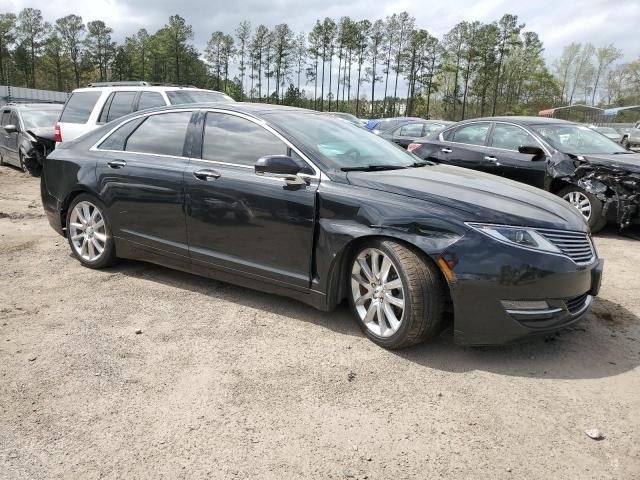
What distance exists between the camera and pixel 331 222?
138 inches

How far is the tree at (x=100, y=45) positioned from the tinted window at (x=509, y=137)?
253ft

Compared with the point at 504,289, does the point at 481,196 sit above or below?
above

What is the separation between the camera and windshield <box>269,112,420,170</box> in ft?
12.6

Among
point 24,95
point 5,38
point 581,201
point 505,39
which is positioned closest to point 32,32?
point 5,38

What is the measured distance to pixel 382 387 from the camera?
9.80 feet

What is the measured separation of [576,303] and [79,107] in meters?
8.52

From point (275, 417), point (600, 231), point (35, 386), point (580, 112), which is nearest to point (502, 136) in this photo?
point (600, 231)

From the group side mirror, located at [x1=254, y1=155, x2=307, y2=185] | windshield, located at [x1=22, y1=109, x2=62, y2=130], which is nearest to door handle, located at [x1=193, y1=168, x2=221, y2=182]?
side mirror, located at [x1=254, y1=155, x2=307, y2=185]

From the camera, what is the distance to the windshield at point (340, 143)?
3838 mm

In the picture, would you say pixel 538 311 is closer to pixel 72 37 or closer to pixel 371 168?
pixel 371 168

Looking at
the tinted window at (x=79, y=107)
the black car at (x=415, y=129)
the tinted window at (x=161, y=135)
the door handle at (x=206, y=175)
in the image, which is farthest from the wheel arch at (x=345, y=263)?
the black car at (x=415, y=129)

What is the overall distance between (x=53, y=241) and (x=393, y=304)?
175 inches

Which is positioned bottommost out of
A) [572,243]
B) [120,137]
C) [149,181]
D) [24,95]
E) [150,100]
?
[572,243]

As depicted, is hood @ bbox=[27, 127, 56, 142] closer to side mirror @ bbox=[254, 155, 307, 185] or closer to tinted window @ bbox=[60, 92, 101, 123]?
tinted window @ bbox=[60, 92, 101, 123]
